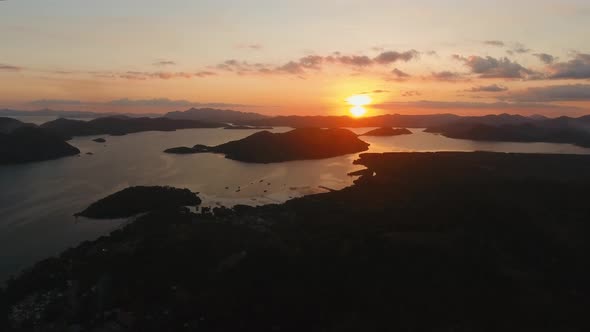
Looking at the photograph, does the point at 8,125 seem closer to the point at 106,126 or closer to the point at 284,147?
the point at 106,126

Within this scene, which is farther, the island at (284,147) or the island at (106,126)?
the island at (106,126)

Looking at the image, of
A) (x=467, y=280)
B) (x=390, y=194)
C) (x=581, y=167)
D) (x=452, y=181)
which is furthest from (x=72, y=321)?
(x=581, y=167)

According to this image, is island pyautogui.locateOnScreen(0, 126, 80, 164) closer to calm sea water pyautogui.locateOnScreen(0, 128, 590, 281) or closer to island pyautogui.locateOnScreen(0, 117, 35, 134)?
calm sea water pyautogui.locateOnScreen(0, 128, 590, 281)

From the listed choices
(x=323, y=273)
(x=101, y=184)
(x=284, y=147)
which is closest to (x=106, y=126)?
(x=284, y=147)

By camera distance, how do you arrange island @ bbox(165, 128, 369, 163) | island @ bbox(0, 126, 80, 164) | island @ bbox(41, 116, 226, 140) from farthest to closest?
island @ bbox(41, 116, 226, 140)
island @ bbox(165, 128, 369, 163)
island @ bbox(0, 126, 80, 164)

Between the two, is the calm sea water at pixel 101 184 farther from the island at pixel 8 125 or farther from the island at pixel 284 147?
the island at pixel 8 125

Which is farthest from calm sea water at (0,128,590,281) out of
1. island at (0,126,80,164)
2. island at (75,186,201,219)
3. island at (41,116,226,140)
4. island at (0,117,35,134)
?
island at (41,116,226,140)

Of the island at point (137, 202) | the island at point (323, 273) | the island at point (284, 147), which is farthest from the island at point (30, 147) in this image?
the island at point (323, 273)
